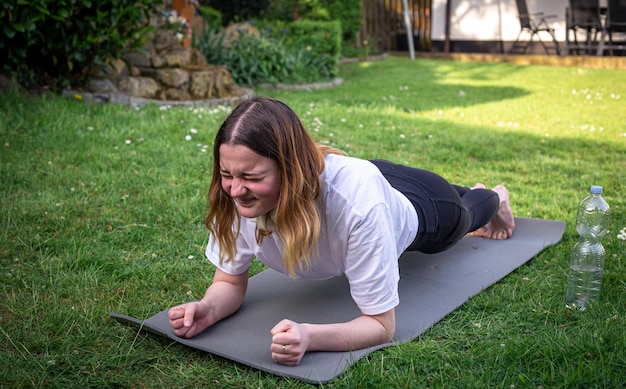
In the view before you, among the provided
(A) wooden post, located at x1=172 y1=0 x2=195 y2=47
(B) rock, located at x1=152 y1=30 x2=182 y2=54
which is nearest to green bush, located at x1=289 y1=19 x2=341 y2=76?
(A) wooden post, located at x1=172 y1=0 x2=195 y2=47

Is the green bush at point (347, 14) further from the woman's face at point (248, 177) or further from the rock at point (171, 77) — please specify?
the woman's face at point (248, 177)

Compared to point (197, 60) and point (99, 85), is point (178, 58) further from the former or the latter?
point (99, 85)

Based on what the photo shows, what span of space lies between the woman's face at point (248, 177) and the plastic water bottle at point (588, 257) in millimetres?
1523

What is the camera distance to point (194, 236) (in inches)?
158

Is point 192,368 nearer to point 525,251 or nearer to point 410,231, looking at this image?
point 410,231

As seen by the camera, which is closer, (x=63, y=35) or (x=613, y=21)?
(x=63, y=35)

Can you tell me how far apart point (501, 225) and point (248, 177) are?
7.47 ft

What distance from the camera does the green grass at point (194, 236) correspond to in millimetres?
2539

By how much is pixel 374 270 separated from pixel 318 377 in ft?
1.45

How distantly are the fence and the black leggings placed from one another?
49.3 ft

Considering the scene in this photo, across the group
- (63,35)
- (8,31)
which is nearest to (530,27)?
(63,35)

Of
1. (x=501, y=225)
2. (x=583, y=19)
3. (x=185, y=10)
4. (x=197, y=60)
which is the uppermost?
(x=185, y=10)

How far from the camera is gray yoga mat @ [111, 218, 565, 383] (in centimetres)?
261

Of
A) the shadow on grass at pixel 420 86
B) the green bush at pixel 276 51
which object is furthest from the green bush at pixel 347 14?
the green bush at pixel 276 51
